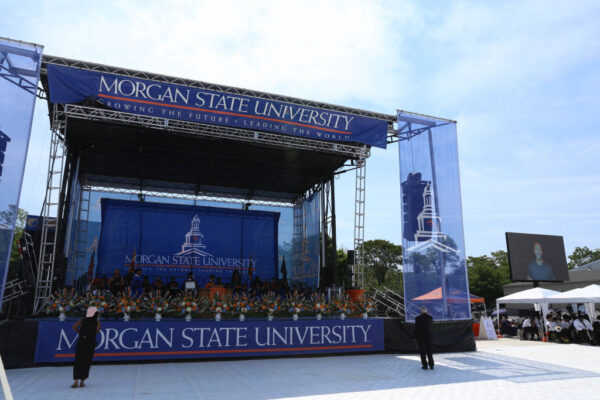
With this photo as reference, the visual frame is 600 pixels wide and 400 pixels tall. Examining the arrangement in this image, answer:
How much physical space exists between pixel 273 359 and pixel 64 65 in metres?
8.46

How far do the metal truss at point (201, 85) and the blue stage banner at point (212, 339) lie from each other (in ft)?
19.3

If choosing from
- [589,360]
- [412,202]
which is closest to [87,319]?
[412,202]

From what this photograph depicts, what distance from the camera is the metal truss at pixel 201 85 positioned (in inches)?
380

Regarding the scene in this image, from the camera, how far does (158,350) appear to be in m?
8.48

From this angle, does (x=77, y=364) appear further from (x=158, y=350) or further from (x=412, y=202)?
(x=412, y=202)

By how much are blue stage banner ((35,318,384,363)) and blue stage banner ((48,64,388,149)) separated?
16.3 feet

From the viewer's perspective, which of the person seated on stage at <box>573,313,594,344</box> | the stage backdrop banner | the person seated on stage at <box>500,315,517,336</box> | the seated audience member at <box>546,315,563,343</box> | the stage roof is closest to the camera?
the stage roof

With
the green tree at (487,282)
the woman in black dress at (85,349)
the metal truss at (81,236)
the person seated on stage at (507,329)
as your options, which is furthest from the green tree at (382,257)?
the woman in black dress at (85,349)

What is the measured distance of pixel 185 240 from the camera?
15.4 meters

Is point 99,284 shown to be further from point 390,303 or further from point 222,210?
point 390,303

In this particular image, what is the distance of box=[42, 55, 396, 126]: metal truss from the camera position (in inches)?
380

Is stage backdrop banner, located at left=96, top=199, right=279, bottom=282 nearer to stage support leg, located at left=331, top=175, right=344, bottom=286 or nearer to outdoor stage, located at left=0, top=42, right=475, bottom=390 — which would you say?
outdoor stage, located at left=0, top=42, right=475, bottom=390

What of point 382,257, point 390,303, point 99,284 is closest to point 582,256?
point 382,257

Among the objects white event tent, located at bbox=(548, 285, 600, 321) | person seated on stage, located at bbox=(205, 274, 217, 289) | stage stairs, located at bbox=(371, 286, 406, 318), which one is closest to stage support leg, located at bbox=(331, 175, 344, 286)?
stage stairs, located at bbox=(371, 286, 406, 318)
